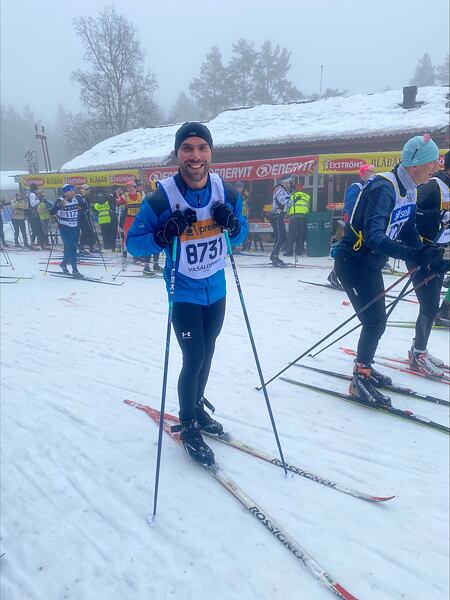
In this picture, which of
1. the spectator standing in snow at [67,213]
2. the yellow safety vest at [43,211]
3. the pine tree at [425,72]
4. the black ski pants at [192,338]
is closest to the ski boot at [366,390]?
the black ski pants at [192,338]

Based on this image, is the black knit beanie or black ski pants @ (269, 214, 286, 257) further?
black ski pants @ (269, 214, 286, 257)

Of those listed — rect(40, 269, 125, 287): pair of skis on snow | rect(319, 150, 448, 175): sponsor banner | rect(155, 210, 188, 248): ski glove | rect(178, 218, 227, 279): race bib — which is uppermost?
rect(319, 150, 448, 175): sponsor banner

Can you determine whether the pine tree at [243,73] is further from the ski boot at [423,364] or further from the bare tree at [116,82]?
the ski boot at [423,364]

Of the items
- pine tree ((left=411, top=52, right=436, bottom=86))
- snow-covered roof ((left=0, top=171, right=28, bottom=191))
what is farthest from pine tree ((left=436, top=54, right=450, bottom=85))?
snow-covered roof ((left=0, top=171, right=28, bottom=191))

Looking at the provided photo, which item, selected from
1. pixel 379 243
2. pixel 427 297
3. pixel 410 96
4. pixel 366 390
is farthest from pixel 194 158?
pixel 410 96

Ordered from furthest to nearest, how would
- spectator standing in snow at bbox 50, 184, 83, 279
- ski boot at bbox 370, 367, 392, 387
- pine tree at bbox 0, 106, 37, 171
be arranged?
pine tree at bbox 0, 106, 37, 171
spectator standing in snow at bbox 50, 184, 83, 279
ski boot at bbox 370, 367, 392, 387

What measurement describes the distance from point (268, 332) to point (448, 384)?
90.0 inches

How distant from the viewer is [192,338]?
249 cm

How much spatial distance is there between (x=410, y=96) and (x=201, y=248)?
1638 cm

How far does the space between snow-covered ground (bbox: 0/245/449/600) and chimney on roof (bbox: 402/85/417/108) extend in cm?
1403

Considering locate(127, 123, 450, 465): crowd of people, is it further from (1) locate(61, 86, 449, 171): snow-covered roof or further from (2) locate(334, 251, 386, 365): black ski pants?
(1) locate(61, 86, 449, 171): snow-covered roof

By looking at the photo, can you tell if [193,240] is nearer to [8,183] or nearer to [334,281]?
[334,281]

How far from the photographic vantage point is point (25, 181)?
55.8 ft

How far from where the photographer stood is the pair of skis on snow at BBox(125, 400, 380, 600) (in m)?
1.86
